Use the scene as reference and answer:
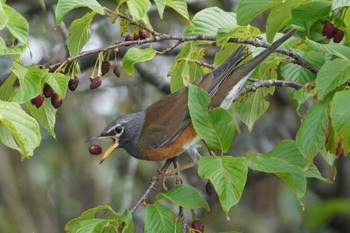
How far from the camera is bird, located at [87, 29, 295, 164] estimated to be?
3830 mm

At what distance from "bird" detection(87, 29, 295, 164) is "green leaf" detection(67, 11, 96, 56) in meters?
0.47

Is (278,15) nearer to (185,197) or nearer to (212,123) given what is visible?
(212,123)

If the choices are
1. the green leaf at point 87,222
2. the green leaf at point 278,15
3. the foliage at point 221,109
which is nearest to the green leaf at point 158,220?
the foliage at point 221,109

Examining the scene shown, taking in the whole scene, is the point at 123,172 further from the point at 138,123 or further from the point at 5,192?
the point at 138,123

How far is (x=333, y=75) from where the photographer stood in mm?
2795

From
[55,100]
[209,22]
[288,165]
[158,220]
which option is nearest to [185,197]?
[158,220]

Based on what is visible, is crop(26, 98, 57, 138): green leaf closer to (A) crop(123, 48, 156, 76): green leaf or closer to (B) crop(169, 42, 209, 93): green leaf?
(A) crop(123, 48, 156, 76): green leaf

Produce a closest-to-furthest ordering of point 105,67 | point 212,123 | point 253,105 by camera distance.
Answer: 1. point 212,123
2. point 105,67
3. point 253,105

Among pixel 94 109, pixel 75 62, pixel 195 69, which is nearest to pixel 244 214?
pixel 94 109

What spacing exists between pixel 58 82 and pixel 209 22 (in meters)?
0.85

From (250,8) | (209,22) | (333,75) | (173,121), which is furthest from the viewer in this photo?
(173,121)

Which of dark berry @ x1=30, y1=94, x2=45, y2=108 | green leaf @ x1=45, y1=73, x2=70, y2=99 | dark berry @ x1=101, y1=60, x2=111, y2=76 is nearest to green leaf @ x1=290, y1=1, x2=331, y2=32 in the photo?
dark berry @ x1=101, y1=60, x2=111, y2=76

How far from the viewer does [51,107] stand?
10.9ft

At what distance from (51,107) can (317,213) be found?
4.25 metres
